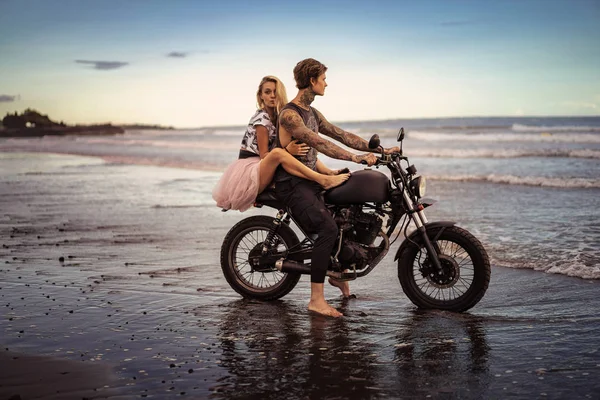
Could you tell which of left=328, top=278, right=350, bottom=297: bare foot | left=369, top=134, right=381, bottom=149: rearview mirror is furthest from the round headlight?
left=328, top=278, right=350, bottom=297: bare foot

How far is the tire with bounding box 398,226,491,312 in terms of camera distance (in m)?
5.42

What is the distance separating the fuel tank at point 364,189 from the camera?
221 inches

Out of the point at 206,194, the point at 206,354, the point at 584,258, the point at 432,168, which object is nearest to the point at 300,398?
the point at 206,354

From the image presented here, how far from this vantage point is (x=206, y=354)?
4.41 metres

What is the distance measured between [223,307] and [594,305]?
2.94 metres

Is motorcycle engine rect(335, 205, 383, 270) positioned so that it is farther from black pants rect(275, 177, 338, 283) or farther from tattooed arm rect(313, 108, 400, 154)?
tattooed arm rect(313, 108, 400, 154)

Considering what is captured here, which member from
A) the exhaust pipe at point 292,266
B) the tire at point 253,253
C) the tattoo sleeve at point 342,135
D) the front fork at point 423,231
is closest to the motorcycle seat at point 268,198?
the tire at point 253,253

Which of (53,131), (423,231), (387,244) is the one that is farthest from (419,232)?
(53,131)

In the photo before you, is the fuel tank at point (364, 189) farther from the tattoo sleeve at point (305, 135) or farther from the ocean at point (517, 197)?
the ocean at point (517, 197)

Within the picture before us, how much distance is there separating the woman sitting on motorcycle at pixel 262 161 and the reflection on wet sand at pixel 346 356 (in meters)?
0.98

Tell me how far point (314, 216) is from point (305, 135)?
0.65 meters

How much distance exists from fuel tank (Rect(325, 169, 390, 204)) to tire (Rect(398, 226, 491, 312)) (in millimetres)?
455

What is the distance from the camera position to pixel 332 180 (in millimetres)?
5633

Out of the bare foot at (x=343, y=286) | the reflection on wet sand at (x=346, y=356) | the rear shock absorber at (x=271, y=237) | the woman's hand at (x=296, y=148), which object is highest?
the woman's hand at (x=296, y=148)
